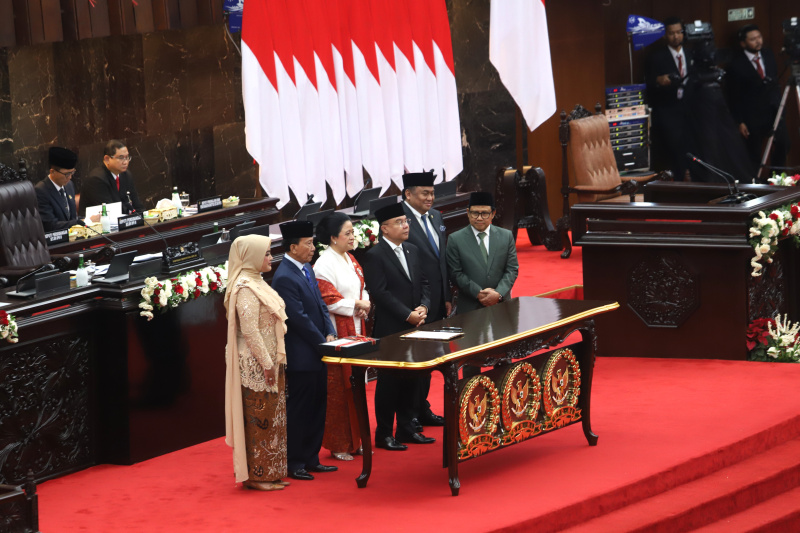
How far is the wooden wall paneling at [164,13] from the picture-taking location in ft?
33.2

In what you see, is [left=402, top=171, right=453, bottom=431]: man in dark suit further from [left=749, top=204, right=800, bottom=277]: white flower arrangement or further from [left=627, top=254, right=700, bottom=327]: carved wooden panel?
[left=749, top=204, right=800, bottom=277]: white flower arrangement

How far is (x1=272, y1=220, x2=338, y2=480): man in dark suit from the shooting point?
19.5 feet

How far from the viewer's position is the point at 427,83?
33.1 feet

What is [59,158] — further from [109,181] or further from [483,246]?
[483,246]

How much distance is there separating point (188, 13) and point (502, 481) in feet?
19.3

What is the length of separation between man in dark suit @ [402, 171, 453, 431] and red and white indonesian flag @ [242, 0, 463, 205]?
6.10ft

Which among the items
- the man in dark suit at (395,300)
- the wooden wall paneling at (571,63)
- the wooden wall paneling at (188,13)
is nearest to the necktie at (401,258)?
the man in dark suit at (395,300)

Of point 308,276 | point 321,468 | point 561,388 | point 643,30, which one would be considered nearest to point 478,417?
point 561,388

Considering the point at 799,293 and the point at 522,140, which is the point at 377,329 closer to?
the point at 799,293

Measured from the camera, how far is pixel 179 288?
6.55 metres

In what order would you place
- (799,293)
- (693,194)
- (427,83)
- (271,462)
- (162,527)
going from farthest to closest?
(427,83) → (693,194) → (799,293) → (271,462) → (162,527)

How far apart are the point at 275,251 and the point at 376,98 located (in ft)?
7.94

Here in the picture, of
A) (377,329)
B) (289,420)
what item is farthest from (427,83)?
(289,420)

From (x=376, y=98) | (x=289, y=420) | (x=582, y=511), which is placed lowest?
(x=582, y=511)
